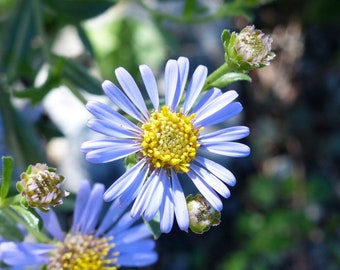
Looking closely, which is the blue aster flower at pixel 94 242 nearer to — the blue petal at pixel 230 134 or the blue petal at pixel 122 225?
the blue petal at pixel 122 225

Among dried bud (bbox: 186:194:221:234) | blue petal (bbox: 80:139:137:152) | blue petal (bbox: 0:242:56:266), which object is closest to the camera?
blue petal (bbox: 80:139:137:152)

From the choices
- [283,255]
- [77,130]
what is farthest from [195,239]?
[77,130]

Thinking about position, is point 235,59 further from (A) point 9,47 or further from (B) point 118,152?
(A) point 9,47

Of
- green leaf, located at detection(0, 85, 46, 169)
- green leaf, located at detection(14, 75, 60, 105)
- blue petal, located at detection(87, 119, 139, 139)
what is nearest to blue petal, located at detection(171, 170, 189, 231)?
blue petal, located at detection(87, 119, 139, 139)

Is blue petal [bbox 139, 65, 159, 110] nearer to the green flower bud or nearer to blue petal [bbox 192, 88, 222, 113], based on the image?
blue petal [bbox 192, 88, 222, 113]

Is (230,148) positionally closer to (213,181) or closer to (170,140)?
(213,181)

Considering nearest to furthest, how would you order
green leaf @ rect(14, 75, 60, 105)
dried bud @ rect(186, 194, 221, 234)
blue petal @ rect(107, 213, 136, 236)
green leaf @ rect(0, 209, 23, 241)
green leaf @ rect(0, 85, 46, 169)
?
dried bud @ rect(186, 194, 221, 234) < green leaf @ rect(0, 209, 23, 241) < blue petal @ rect(107, 213, 136, 236) < green leaf @ rect(14, 75, 60, 105) < green leaf @ rect(0, 85, 46, 169)
